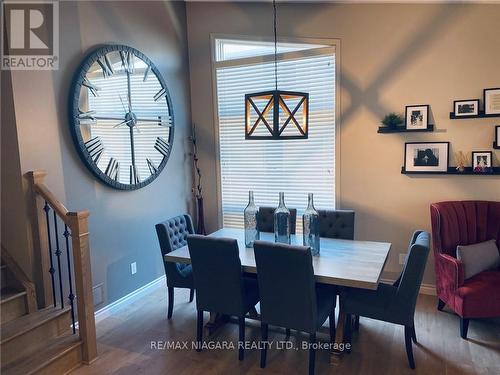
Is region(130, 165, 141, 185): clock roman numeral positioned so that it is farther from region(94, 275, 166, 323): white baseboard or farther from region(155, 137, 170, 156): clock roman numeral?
region(94, 275, 166, 323): white baseboard

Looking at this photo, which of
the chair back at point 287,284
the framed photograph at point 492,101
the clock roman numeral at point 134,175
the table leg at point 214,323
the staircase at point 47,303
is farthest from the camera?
the clock roman numeral at point 134,175

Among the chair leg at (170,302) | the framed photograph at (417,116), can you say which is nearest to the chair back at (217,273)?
the chair leg at (170,302)

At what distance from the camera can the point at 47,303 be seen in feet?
9.62

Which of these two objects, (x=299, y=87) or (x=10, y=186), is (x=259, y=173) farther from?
(x=10, y=186)

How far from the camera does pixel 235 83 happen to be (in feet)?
15.0

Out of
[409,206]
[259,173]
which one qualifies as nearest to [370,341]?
[409,206]

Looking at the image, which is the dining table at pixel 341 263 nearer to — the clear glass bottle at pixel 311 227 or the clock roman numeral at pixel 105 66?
the clear glass bottle at pixel 311 227

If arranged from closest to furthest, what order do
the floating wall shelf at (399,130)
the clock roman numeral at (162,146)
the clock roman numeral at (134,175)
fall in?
the floating wall shelf at (399,130) → the clock roman numeral at (134,175) → the clock roman numeral at (162,146)

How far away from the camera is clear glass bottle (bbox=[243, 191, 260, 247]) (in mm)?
3051

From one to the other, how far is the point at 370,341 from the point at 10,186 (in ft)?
10.3

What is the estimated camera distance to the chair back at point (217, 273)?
104 inches

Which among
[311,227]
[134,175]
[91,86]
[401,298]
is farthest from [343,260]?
[91,86]

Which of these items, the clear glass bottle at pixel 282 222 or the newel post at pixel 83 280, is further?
the clear glass bottle at pixel 282 222

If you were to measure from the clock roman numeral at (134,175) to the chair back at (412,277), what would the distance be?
273cm
